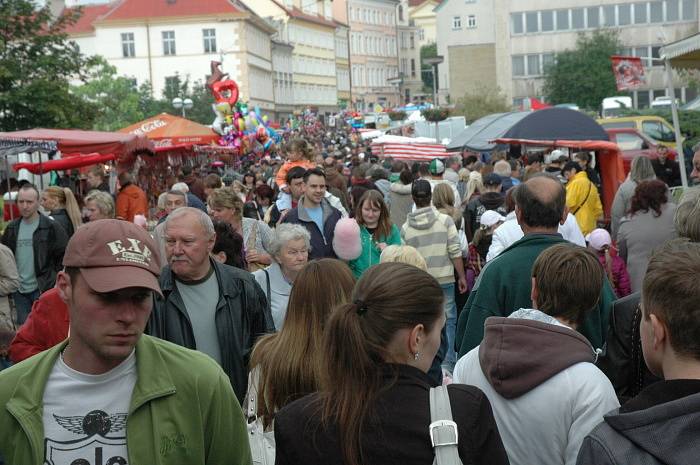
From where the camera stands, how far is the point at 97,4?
103688mm

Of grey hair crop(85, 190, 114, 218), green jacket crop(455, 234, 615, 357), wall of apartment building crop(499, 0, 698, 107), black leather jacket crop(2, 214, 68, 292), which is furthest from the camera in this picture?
wall of apartment building crop(499, 0, 698, 107)

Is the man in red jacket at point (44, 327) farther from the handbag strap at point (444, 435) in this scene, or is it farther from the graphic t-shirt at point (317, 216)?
the graphic t-shirt at point (317, 216)

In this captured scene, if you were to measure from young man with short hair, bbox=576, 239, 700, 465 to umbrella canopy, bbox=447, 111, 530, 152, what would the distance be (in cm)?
2090

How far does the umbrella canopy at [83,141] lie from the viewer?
51.8 feet

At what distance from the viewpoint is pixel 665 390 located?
8.93 feet

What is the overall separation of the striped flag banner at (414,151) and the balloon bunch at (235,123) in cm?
457

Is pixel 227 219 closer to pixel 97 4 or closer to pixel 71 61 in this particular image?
pixel 71 61

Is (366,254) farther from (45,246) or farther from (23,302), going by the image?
(23,302)

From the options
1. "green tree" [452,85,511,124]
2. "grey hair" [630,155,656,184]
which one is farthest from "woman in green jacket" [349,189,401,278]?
"green tree" [452,85,511,124]

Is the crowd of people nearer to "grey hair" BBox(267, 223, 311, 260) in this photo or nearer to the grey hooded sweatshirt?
the grey hooded sweatshirt

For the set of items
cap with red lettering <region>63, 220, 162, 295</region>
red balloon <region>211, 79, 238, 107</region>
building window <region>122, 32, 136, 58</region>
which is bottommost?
cap with red lettering <region>63, 220, 162, 295</region>

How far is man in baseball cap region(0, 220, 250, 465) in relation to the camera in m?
2.98

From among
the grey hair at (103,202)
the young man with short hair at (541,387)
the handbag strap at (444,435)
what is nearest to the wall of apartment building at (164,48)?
the grey hair at (103,202)

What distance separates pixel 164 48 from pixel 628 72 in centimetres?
7648
